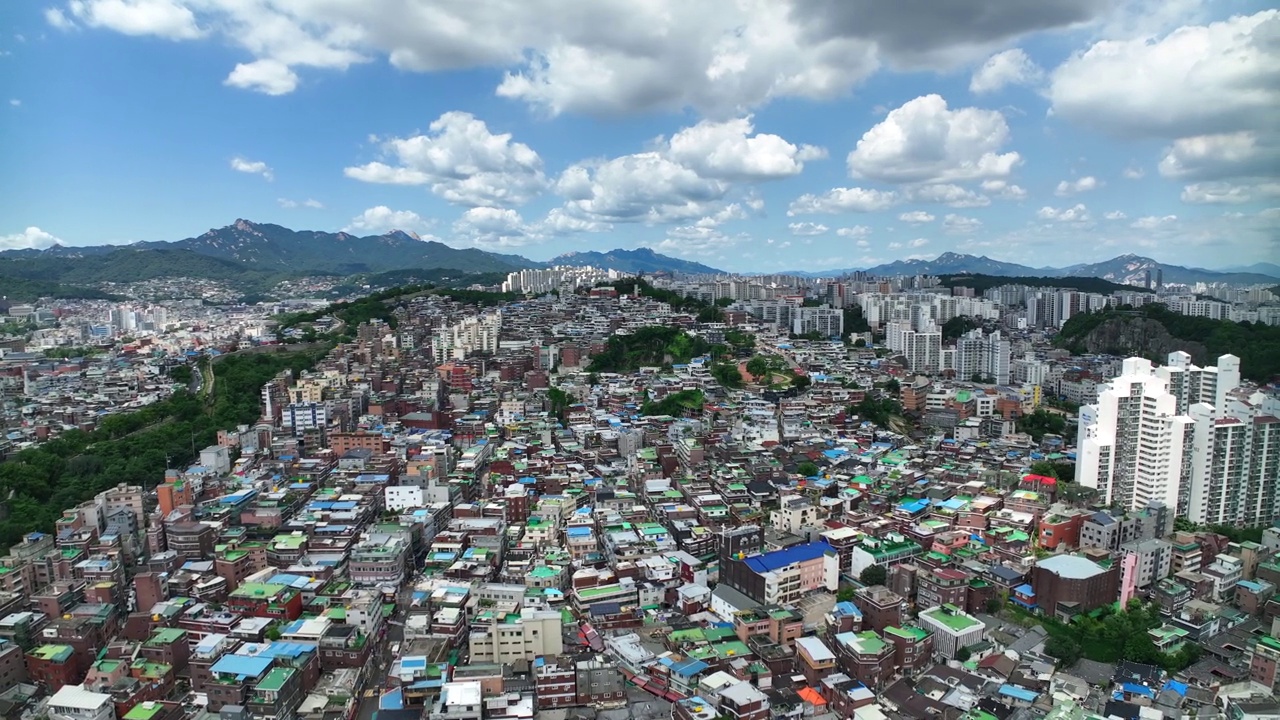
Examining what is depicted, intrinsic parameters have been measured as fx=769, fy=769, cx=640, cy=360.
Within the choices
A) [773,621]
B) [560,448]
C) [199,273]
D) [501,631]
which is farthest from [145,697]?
[199,273]

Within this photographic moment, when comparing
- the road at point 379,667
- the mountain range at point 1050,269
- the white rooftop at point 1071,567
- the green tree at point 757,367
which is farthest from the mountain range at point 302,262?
the road at point 379,667

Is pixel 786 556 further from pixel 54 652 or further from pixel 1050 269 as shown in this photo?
pixel 1050 269

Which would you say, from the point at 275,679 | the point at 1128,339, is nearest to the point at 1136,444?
the point at 275,679

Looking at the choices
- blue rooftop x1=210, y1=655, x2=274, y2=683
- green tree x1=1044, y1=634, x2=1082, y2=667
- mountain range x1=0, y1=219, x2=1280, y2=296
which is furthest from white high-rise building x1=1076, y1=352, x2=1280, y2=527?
mountain range x1=0, y1=219, x2=1280, y2=296

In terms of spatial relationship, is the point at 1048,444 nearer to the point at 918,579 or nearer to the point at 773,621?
the point at 918,579

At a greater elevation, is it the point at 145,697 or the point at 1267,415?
the point at 1267,415

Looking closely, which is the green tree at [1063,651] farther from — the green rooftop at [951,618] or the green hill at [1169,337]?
the green hill at [1169,337]

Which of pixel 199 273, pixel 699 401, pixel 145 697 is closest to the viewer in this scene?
pixel 145 697
